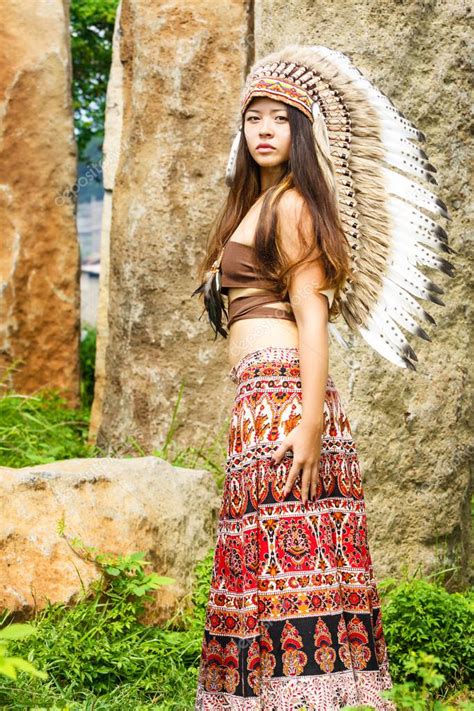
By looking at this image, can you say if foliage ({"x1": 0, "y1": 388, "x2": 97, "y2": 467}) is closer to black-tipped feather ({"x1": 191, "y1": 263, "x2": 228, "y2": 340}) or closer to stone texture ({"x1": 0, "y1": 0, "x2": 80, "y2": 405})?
stone texture ({"x1": 0, "y1": 0, "x2": 80, "y2": 405})

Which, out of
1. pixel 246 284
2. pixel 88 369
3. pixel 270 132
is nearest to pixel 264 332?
pixel 246 284

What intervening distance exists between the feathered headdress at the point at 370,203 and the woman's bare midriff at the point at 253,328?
235 millimetres

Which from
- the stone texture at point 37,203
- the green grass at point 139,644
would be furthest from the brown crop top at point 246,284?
the stone texture at point 37,203

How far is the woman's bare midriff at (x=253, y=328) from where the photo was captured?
10.3 ft

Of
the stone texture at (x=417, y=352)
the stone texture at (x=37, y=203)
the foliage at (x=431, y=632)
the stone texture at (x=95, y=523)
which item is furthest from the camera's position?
the stone texture at (x=37, y=203)

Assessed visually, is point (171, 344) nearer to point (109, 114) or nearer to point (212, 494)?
point (212, 494)

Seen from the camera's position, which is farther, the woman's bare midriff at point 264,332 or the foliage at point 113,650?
the foliage at point 113,650

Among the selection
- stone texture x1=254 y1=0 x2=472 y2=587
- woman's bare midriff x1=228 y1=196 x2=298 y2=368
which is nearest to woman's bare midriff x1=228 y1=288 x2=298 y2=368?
woman's bare midriff x1=228 y1=196 x2=298 y2=368

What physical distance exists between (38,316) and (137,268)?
1.55 metres

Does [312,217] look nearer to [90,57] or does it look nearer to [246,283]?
[246,283]

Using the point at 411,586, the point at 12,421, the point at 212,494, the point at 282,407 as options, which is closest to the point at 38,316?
the point at 12,421

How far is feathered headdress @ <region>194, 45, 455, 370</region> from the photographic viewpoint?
3.23 m

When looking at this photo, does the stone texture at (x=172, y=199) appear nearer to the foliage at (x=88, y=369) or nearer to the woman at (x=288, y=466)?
the foliage at (x=88, y=369)

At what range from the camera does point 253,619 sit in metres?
2.96
